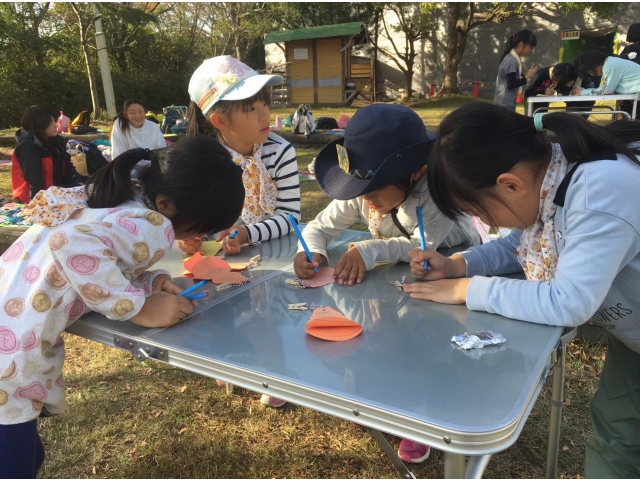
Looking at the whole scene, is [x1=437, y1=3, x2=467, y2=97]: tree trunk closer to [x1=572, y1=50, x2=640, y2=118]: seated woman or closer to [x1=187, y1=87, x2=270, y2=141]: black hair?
[x1=572, y1=50, x2=640, y2=118]: seated woman

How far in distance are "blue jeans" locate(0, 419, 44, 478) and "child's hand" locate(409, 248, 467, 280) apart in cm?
96

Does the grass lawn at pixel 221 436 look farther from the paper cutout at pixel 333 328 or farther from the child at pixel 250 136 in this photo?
the paper cutout at pixel 333 328

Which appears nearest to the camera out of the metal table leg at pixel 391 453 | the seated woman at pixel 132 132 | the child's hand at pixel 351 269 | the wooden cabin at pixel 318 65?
the child's hand at pixel 351 269

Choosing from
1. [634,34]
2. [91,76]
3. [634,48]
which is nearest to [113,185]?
[634,48]

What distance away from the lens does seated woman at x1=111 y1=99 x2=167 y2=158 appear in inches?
210

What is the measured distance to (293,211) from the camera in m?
1.90

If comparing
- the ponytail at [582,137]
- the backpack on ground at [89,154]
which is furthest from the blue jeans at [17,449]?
the backpack on ground at [89,154]

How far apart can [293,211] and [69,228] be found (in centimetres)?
102

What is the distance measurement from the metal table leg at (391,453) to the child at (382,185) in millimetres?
461

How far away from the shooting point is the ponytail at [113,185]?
44.7 inches

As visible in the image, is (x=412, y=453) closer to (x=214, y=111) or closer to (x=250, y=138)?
(x=250, y=138)

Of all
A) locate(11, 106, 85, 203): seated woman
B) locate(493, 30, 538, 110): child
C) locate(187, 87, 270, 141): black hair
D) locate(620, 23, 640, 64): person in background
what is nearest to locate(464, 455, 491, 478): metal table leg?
locate(187, 87, 270, 141): black hair

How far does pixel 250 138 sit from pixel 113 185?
0.74 m

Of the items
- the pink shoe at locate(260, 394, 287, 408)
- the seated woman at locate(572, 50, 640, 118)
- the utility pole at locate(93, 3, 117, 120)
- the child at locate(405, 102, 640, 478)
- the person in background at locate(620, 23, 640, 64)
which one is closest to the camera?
the child at locate(405, 102, 640, 478)
